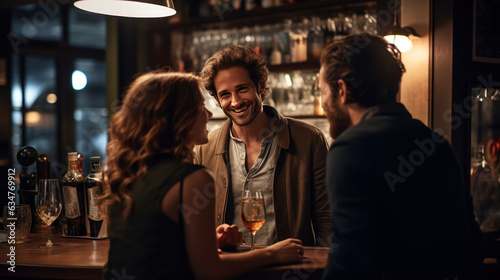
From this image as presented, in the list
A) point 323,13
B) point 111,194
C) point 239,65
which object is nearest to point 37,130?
point 323,13

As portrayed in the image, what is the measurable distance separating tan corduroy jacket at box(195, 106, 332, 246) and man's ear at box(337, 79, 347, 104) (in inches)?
32.9

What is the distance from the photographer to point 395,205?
1.23 metres

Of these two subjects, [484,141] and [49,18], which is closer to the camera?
[484,141]

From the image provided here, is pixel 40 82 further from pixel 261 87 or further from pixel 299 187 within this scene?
pixel 299 187

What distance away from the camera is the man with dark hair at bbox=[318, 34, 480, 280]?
3.95 feet

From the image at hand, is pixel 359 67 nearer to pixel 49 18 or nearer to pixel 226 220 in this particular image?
pixel 226 220

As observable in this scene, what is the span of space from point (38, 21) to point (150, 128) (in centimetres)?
476

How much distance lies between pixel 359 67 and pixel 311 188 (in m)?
0.95

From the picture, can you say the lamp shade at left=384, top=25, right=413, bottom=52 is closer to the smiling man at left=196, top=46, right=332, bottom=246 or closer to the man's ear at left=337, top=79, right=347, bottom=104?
the smiling man at left=196, top=46, right=332, bottom=246

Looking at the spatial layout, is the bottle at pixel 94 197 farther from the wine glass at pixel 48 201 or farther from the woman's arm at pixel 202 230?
the woman's arm at pixel 202 230

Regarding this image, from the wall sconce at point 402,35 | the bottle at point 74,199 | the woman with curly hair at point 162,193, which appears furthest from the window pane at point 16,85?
the woman with curly hair at point 162,193

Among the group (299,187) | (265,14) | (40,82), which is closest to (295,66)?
(265,14)

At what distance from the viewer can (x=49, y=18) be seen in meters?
5.66

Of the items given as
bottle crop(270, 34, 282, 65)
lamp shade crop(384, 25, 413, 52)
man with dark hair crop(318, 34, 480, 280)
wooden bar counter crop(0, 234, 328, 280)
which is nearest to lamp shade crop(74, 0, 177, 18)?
wooden bar counter crop(0, 234, 328, 280)
